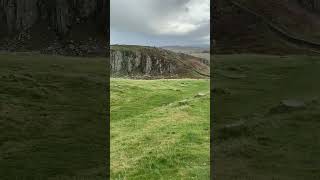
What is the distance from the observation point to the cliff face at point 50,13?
10371cm

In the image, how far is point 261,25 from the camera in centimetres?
10025

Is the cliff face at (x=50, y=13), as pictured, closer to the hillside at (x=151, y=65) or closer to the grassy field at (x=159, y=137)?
the hillside at (x=151, y=65)

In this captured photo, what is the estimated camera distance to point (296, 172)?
907 inches

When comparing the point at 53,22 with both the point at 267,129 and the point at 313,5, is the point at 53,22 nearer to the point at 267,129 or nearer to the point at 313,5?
the point at 313,5

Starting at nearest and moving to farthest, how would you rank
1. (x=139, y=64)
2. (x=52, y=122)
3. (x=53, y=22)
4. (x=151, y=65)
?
1. (x=52, y=122)
2. (x=151, y=65)
3. (x=139, y=64)
4. (x=53, y=22)

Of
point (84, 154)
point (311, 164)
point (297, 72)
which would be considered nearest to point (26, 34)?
point (297, 72)

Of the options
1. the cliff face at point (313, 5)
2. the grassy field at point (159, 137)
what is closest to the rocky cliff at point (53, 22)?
the cliff face at point (313, 5)

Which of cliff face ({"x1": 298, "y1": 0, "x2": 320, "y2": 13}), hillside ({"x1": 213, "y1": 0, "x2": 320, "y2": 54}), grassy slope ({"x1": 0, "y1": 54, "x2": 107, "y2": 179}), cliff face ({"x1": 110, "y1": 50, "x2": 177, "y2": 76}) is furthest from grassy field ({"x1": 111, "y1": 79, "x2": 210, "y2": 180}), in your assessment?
cliff face ({"x1": 298, "y1": 0, "x2": 320, "y2": 13})

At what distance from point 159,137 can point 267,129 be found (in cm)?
664

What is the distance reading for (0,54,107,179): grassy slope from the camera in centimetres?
2606

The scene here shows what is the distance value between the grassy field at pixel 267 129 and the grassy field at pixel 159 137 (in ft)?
3.83

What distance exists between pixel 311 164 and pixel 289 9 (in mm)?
83383

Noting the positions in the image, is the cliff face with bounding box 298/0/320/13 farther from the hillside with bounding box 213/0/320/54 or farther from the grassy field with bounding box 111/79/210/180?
the grassy field with bounding box 111/79/210/180

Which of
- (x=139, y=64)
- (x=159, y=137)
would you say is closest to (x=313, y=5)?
(x=139, y=64)
